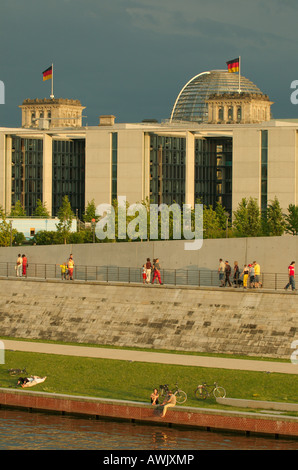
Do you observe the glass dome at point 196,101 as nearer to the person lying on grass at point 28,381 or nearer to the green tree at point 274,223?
the green tree at point 274,223

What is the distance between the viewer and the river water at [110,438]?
31469mm

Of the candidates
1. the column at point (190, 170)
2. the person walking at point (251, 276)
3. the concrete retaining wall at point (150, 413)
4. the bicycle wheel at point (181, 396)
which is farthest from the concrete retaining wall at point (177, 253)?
the column at point (190, 170)

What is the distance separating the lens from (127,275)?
52594 mm

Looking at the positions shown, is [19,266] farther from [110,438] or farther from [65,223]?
[65,223]

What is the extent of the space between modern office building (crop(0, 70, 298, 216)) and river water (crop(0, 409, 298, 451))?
2800 inches

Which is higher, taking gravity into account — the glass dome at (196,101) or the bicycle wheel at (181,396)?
the glass dome at (196,101)

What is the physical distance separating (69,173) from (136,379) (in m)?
88.7

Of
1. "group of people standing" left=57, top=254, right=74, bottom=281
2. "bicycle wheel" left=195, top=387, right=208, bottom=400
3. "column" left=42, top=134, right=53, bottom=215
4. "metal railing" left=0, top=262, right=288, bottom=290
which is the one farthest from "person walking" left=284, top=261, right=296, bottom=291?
"column" left=42, top=134, right=53, bottom=215

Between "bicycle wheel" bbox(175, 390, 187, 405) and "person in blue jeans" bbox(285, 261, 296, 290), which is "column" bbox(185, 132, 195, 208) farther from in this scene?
"bicycle wheel" bbox(175, 390, 187, 405)

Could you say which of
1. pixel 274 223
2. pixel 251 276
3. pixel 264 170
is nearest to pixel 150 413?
pixel 251 276

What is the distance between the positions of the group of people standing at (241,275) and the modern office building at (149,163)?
5518cm

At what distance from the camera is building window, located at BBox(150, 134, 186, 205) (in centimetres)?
11469

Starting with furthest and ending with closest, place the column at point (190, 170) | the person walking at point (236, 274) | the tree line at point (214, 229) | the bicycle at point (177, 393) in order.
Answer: the column at point (190, 170)
the tree line at point (214, 229)
the person walking at point (236, 274)
the bicycle at point (177, 393)
